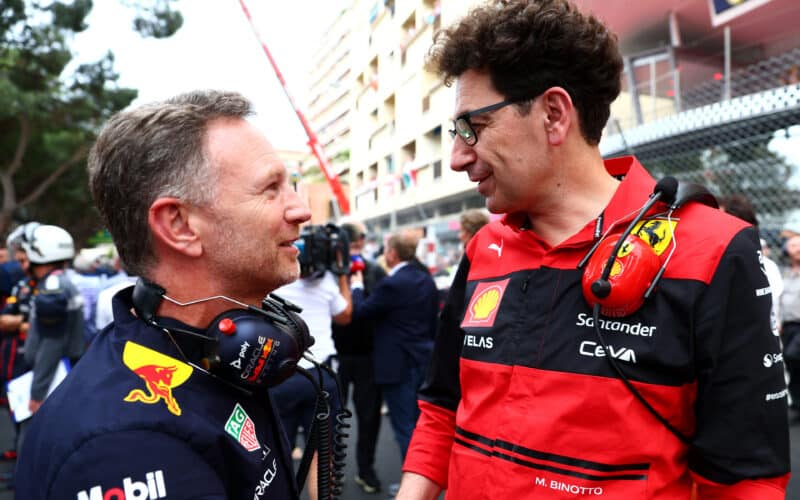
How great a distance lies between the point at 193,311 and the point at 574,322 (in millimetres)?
809

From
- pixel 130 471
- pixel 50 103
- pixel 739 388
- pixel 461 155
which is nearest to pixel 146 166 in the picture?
pixel 130 471

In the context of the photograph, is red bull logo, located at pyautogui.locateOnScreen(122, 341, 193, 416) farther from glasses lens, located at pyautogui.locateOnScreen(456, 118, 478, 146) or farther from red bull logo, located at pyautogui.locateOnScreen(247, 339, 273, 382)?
glasses lens, located at pyautogui.locateOnScreen(456, 118, 478, 146)

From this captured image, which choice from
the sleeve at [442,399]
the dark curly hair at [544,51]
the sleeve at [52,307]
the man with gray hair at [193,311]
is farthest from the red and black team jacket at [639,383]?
the sleeve at [52,307]

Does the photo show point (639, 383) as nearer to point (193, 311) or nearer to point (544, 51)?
point (544, 51)

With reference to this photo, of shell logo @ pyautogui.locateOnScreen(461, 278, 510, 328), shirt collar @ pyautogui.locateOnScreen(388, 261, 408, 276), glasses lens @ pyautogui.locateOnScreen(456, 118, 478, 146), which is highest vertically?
glasses lens @ pyautogui.locateOnScreen(456, 118, 478, 146)

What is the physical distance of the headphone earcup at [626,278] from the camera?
1259 mm

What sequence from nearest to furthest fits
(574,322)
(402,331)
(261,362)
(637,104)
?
(261,362) → (574,322) → (402,331) → (637,104)

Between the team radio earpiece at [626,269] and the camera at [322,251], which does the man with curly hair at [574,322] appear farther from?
the camera at [322,251]

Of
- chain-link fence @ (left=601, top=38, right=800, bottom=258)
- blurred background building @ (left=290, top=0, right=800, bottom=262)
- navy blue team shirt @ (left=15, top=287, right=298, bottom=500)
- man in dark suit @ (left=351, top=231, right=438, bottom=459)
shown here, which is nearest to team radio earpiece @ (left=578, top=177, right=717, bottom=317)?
blurred background building @ (left=290, top=0, right=800, bottom=262)

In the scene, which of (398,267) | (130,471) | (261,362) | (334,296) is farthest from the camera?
(398,267)

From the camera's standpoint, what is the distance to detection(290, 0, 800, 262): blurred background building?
115 inches

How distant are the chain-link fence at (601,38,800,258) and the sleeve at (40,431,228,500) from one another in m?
6.14

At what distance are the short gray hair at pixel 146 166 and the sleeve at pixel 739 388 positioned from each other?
1008 mm

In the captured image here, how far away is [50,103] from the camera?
15.7 metres
